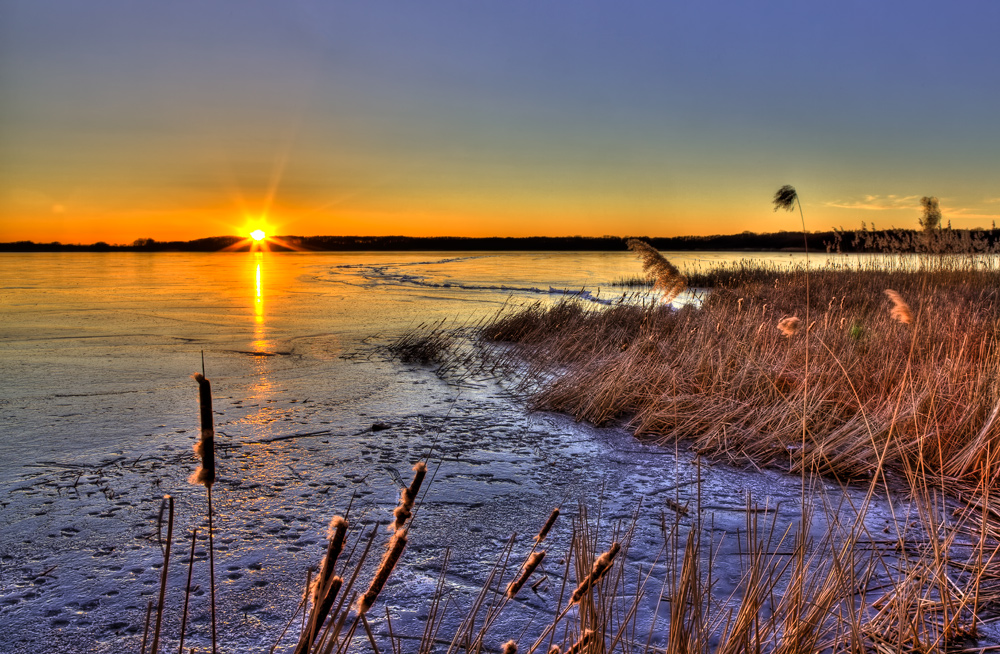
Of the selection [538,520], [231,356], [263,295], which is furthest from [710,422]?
[263,295]

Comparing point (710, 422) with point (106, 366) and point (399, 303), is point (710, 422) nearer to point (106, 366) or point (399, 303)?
point (106, 366)

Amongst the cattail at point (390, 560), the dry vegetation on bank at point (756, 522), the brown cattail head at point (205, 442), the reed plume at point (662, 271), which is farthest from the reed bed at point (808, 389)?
the brown cattail head at point (205, 442)

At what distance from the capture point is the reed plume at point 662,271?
602cm

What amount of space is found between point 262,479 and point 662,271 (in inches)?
155

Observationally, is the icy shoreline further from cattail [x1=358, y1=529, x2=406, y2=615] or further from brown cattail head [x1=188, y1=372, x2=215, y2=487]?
brown cattail head [x1=188, y1=372, x2=215, y2=487]

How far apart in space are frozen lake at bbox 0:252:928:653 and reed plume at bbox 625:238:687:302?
148 centimetres

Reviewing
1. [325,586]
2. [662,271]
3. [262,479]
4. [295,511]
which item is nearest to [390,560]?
[325,586]

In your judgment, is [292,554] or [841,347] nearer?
[292,554]

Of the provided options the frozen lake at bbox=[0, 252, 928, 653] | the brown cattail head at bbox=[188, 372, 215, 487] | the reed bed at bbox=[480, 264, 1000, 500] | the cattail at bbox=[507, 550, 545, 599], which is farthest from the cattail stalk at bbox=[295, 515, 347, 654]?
the reed bed at bbox=[480, 264, 1000, 500]

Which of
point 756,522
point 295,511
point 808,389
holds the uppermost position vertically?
point 756,522

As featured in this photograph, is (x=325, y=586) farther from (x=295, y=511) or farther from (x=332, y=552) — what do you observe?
(x=295, y=511)

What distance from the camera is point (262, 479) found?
4.36 m

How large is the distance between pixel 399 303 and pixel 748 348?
13470 millimetres

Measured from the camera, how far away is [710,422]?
555 cm
